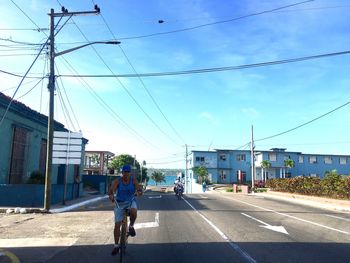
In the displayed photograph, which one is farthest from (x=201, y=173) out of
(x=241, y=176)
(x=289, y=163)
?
(x=289, y=163)

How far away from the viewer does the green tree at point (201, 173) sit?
254ft

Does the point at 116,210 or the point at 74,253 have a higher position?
the point at 116,210

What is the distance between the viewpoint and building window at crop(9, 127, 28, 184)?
23.5m

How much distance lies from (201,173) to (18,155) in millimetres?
55077

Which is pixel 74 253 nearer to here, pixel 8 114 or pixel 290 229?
pixel 290 229

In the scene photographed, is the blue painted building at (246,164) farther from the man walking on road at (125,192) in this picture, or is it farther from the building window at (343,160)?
the man walking on road at (125,192)

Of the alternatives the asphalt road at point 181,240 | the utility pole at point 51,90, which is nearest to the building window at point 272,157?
the utility pole at point 51,90

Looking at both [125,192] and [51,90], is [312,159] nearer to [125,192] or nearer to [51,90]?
[51,90]

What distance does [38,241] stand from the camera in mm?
10984

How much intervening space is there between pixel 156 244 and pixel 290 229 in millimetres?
5321

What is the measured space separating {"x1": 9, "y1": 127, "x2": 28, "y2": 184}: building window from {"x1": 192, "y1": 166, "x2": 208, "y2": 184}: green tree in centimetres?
5376

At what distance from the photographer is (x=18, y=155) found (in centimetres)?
2431

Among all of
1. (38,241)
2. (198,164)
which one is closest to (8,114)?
(38,241)

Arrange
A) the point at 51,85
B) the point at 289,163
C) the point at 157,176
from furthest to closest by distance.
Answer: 1. the point at 157,176
2. the point at 289,163
3. the point at 51,85
